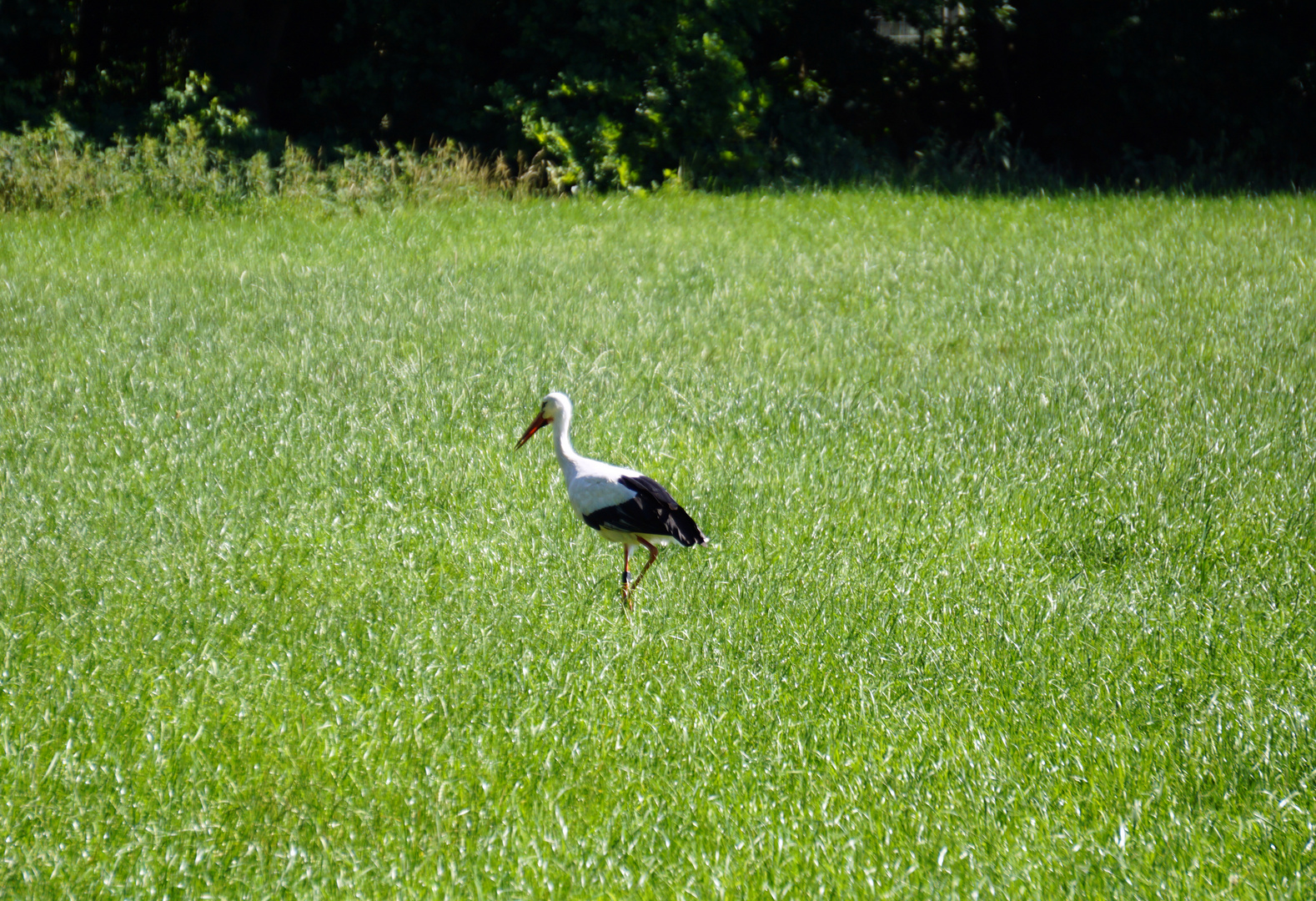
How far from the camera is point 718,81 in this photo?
55.9 feet

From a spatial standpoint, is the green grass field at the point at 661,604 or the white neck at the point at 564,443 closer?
the green grass field at the point at 661,604

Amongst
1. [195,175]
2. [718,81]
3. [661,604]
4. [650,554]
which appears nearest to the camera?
[661,604]

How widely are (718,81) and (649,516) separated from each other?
1362 cm

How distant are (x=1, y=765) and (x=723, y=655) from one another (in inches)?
94.1

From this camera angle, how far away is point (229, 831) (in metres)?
3.38

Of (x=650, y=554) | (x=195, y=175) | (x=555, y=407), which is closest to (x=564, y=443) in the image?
(x=555, y=407)

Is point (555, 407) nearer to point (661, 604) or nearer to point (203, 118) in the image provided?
point (661, 604)

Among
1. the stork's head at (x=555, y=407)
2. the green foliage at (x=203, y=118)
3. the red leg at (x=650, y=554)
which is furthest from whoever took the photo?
the green foliage at (x=203, y=118)

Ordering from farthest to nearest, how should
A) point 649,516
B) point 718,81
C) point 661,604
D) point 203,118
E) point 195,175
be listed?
1. point 718,81
2. point 203,118
3. point 195,175
4. point 661,604
5. point 649,516

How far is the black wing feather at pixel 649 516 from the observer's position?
4629 mm

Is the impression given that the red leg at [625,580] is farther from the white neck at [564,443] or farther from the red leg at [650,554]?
the white neck at [564,443]

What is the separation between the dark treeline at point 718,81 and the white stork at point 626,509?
11.8 metres

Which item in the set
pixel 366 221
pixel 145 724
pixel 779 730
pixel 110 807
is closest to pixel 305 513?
pixel 145 724

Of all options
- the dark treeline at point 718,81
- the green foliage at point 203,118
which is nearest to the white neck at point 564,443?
the dark treeline at point 718,81
